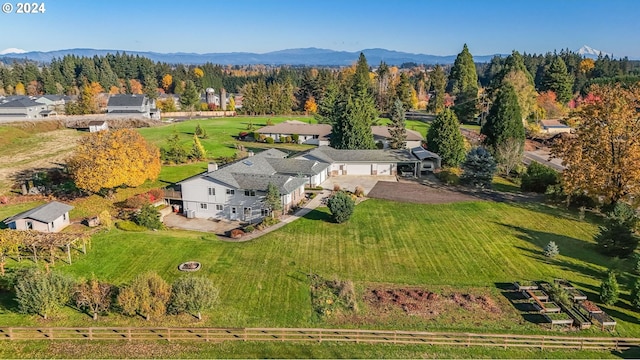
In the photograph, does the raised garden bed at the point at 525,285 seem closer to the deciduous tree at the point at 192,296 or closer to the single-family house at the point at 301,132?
the deciduous tree at the point at 192,296

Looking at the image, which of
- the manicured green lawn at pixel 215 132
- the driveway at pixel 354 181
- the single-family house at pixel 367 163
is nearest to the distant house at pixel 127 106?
the manicured green lawn at pixel 215 132

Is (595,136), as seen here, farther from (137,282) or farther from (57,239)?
(57,239)

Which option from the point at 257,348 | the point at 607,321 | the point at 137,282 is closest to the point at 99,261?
the point at 137,282

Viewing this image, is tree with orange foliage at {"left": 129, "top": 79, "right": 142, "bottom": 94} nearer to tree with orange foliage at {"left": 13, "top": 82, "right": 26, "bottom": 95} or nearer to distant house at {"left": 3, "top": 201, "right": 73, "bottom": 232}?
tree with orange foliage at {"left": 13, "top": 82, "right": 26, "bottom": 95}

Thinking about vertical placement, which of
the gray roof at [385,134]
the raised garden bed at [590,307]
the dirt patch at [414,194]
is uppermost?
the gray roof at [385,134]

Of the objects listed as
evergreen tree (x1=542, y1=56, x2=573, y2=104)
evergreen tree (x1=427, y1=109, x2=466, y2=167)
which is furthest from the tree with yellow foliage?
evergreen tree (x1=542, y1=56, x2=573, y2=104)

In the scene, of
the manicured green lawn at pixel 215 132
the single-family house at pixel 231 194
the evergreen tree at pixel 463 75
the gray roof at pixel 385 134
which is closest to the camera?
the single-family house at pixel 231 194
